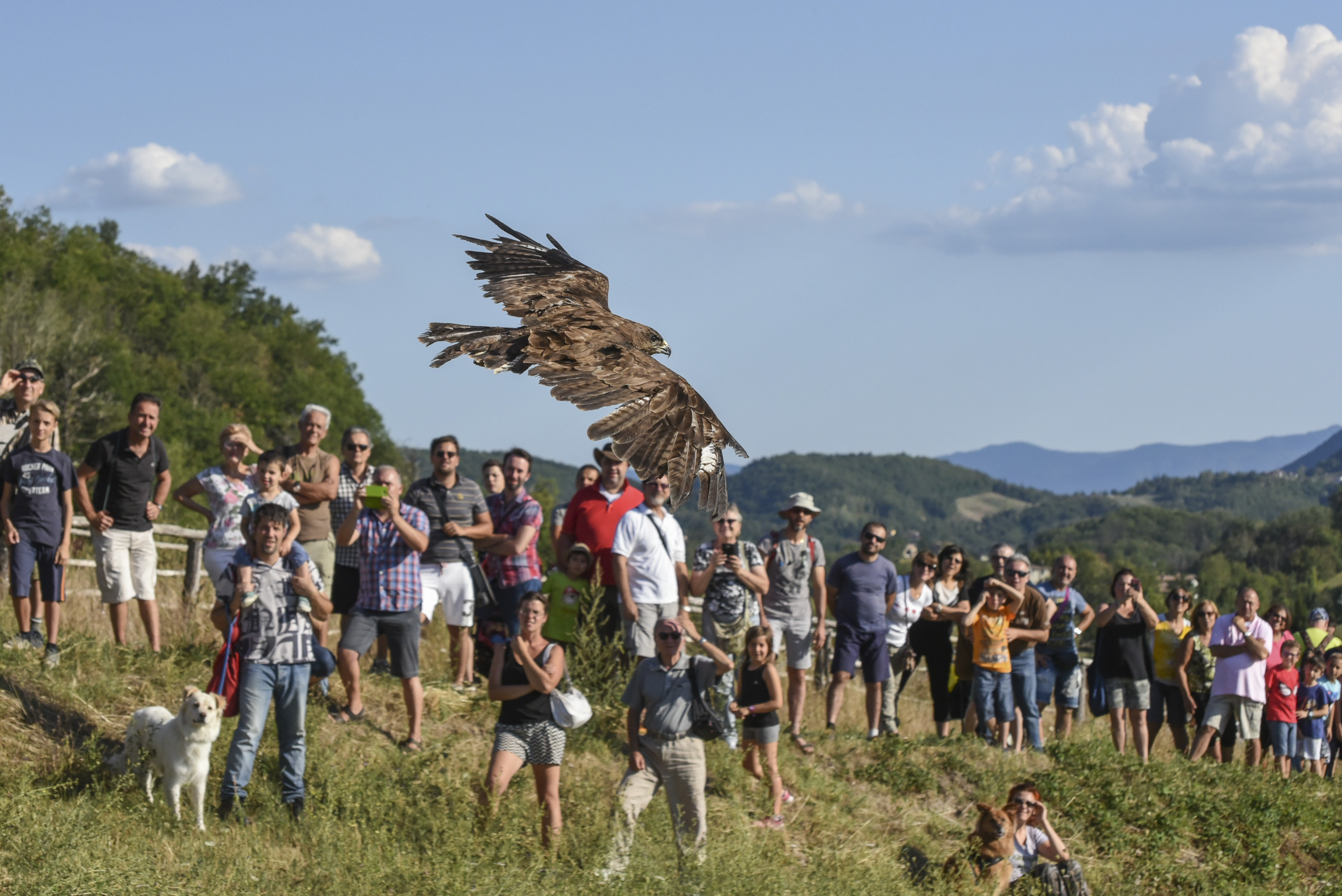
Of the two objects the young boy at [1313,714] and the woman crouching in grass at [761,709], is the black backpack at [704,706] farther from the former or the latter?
the young boy at [1313,714]

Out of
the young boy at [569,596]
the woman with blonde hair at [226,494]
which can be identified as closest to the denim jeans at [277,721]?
the woman with blonde hair at [226,494]

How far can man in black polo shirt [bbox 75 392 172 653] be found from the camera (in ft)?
23.6

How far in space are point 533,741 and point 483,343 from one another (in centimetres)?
203

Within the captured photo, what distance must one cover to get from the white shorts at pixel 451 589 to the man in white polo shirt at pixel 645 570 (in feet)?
3.30

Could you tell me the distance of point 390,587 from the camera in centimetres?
685

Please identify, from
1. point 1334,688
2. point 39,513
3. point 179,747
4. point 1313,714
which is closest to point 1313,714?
point 1313,714

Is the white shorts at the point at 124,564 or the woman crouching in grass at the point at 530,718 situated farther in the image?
the white shorts at the point at 124,564

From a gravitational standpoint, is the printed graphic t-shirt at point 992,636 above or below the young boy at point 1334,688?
above

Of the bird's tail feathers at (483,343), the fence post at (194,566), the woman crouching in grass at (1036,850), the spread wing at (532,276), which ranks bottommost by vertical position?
the woman crouching in grass at (1036,850)

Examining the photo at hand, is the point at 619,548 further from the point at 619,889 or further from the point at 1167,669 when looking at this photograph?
the point at 1167,669

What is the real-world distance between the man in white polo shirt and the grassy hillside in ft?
2.98

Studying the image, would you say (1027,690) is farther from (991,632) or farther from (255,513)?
(255,513)

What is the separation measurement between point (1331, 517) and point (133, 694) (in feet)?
380

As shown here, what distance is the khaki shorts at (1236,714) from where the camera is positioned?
948 cm
